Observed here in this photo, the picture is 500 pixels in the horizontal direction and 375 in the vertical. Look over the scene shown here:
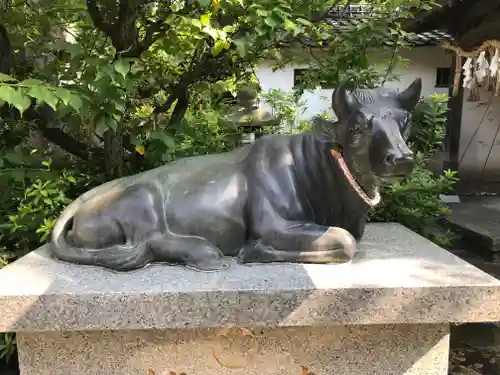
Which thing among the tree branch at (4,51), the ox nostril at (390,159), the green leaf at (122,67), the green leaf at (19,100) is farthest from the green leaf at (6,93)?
the ox nostril at (390,159)

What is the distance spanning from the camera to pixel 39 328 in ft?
5.52

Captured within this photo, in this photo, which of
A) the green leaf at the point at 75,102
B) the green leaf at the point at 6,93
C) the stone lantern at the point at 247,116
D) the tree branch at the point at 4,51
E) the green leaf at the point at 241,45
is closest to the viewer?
the green leaf at the point at 6,93

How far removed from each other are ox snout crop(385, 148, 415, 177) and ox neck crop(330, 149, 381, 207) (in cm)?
16

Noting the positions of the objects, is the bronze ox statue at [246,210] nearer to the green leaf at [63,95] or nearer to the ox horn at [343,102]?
the ox horn at [343,102]

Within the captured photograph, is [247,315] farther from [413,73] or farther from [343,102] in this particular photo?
[413,73]

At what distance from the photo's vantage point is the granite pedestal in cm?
168

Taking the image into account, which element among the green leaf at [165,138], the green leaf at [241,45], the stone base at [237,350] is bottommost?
the stone base at [237,350]

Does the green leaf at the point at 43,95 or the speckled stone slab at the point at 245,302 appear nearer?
the speckled stone slab at the point at 245,302

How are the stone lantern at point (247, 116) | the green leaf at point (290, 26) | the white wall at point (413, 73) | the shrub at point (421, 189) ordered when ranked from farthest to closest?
the white wall at point (413, 73)
the stone lantern at point (247, 116)
the shrub at point (421, 189)
the green leaf at point (290, 26)

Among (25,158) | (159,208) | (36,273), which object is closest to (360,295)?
(159,208)

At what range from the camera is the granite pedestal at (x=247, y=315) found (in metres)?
1.68

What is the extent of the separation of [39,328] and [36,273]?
0.26m

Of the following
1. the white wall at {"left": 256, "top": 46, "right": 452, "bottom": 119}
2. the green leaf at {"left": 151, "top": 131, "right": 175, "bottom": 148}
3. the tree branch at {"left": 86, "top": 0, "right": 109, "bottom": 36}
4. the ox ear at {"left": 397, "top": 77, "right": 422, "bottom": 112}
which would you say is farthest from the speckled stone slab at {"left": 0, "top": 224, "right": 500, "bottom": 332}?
the white wall at {"left": 256, "top": 46, "right": 452, "bottom": 119}

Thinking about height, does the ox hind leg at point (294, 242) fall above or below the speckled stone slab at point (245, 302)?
above
